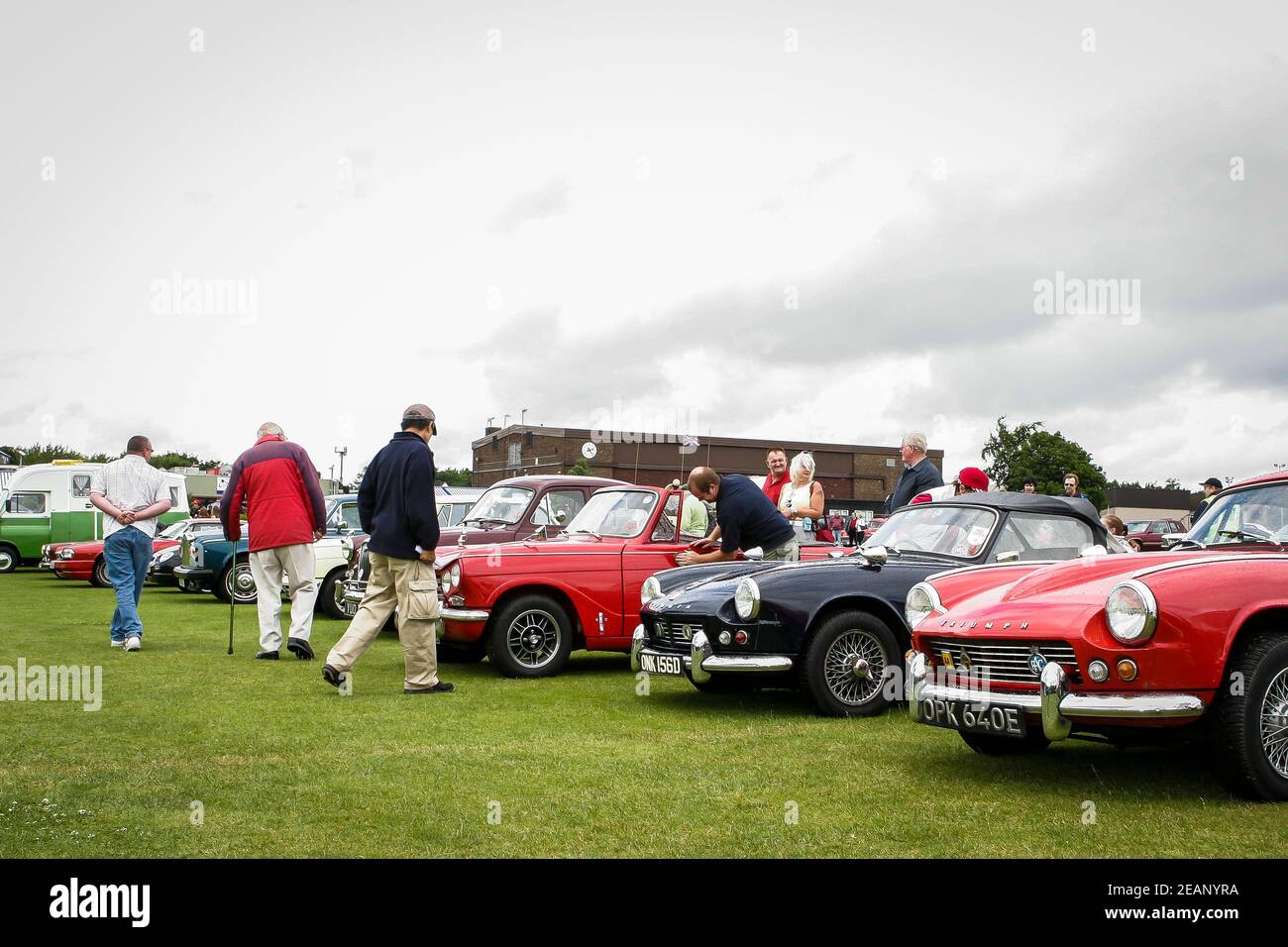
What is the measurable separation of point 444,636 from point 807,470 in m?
3.84

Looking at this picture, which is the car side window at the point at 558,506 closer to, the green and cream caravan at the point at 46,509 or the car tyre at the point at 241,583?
the car tyre at the point at 241,583

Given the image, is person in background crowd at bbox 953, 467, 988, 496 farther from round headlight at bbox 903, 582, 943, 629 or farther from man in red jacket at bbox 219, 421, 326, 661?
man in red jacket at bbox 219, 421, 326, 661

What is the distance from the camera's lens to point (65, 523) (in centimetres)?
2722

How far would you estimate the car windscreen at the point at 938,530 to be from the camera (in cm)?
766

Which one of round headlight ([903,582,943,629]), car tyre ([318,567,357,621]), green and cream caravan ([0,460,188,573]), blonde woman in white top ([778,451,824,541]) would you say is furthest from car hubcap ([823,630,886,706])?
green and cream caravan ([0,460,188,573])

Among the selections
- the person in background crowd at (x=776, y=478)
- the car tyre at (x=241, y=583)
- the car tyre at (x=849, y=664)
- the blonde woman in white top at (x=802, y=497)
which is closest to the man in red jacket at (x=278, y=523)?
the blonde woman in white top at (x=802, y=497)

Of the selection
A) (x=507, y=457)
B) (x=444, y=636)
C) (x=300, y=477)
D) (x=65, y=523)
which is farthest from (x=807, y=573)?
(x=507, y=457)

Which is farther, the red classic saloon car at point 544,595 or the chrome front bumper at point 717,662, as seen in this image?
the red classic saloon car at point 544,595

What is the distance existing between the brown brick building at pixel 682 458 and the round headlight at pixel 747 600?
2324 inches

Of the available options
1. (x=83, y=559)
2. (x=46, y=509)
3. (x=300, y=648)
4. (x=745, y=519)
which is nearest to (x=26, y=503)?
(x=46, y=509)

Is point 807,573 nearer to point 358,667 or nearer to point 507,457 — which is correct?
point 358,667

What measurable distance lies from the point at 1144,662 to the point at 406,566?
5224 mm

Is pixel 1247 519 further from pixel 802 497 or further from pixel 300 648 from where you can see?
pixel 300 648

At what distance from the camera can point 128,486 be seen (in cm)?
1113
